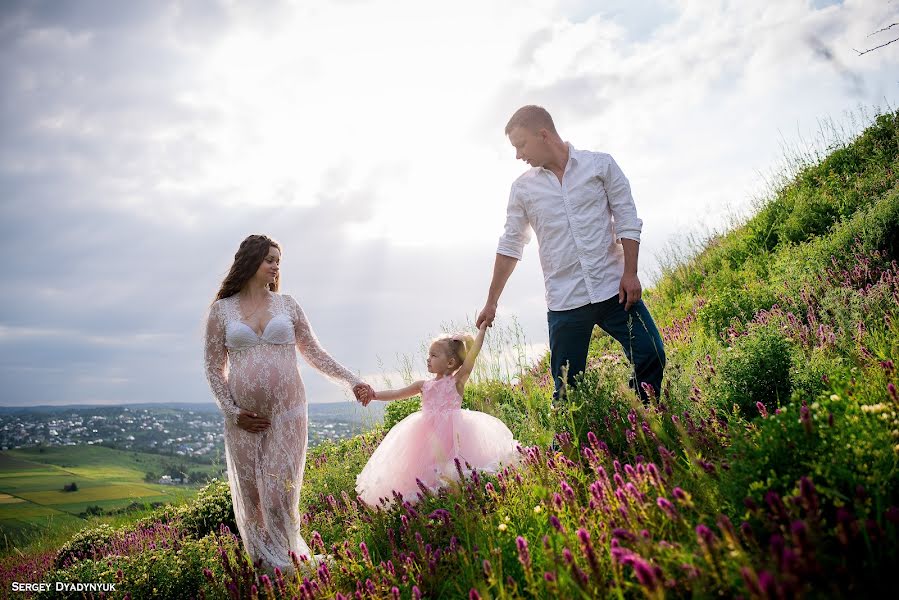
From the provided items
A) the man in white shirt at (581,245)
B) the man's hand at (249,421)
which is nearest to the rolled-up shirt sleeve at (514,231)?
the man in white shirt at (581,245)

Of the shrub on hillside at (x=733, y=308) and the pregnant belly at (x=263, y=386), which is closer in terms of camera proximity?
the pregnant belly at (x=263, y=386)

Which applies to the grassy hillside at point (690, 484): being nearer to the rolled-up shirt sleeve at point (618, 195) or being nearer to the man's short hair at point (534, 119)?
the rolled-up shirt sleeve at point (618, 195)

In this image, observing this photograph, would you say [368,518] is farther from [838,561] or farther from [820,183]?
[820,183]

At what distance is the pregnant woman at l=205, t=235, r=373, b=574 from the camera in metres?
4.27

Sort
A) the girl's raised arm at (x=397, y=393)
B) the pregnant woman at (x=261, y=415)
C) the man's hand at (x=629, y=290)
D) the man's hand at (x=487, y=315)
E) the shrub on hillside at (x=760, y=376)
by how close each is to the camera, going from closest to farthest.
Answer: the shrub on hillside at (x=760, y=376) < the man's hand at (x=629, y=290) < the pregnant woman at (x=261, y=415) < the man's hand at (x=487, y=315) < the girl's raised arm at (x=397, y=393)

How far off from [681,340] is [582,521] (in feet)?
16.8

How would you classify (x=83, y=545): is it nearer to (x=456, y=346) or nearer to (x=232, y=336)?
(x=232, y=336)

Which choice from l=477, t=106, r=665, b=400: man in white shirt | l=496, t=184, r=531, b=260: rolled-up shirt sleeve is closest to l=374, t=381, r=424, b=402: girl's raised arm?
l=477, t=106, r=665, b=400: man in white shirt

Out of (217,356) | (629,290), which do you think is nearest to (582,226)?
(629,290)

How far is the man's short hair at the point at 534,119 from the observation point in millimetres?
4449

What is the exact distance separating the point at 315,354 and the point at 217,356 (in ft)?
2.78

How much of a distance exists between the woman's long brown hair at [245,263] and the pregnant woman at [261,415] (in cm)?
12

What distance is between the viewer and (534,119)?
14.6 ft

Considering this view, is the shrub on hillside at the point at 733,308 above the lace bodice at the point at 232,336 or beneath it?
beneath
